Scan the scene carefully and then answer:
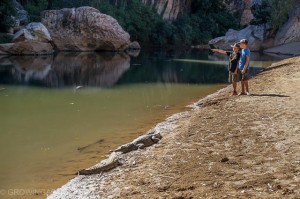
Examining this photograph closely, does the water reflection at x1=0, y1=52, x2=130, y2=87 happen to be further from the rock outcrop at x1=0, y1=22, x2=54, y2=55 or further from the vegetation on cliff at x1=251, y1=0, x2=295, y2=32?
the vegetation on cliff at x1=251, y1=0, x2=295, y2=32

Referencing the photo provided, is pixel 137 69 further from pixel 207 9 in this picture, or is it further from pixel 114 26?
pixel 207 9

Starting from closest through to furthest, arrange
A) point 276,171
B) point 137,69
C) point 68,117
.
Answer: point 276,171
point 68,117
point 137,69

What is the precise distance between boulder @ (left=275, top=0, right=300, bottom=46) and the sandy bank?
1233 inches

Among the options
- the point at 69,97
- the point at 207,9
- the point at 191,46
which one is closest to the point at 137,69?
the point at 69,97

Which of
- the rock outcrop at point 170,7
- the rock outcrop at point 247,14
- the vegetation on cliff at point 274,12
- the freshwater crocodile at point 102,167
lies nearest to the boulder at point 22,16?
the rock outcrop at point 170,7

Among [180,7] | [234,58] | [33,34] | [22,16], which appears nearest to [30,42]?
[33,34]

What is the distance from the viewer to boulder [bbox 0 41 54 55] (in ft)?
94.4

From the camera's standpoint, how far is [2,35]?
29.2 m

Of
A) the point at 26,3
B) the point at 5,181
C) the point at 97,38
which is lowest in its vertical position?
the point at 5,181

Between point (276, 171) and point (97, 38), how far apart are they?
1285 inches

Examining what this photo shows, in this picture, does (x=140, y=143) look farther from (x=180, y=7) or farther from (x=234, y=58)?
(x=180, y=7)

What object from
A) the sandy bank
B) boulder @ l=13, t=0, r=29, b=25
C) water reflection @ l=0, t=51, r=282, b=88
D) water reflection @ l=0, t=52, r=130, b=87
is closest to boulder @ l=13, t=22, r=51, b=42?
boulder @ l=13, t=0, r=29, b=25

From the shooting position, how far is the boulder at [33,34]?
2922 cm

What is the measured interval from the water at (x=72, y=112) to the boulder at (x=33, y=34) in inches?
A: 285
